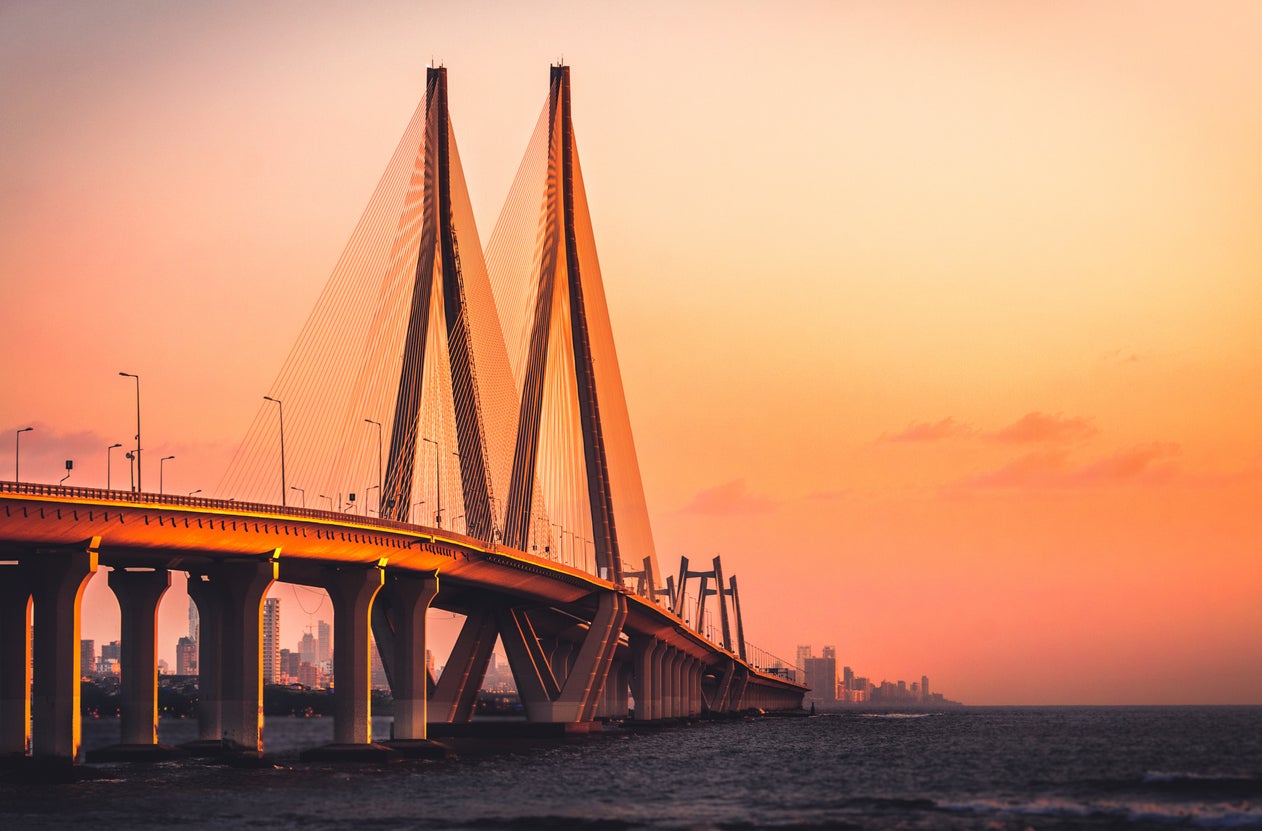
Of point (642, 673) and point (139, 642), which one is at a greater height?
point (139, 642)

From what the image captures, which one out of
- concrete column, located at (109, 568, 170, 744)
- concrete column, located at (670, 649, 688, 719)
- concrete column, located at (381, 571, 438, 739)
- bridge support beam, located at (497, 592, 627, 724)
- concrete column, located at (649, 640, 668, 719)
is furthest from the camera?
concrete column, located at (670, 649, 688, 719)

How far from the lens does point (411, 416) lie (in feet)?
244

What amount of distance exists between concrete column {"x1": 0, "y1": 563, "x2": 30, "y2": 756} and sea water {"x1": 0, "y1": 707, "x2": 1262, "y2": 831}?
11.6 ft

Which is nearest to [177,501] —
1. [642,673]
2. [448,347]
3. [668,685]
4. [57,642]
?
[57,642]

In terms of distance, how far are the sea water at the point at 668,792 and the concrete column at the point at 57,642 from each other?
215cm

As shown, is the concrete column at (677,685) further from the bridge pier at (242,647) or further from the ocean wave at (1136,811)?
the ocean wave at (1136,811)

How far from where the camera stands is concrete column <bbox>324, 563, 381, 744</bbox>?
75.7 metres

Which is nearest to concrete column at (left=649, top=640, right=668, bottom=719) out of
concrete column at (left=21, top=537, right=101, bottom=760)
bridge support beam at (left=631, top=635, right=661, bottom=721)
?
bridge support beam at (left=631, top=635, right=661, bottom=721)

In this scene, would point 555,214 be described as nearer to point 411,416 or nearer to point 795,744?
point 411,416

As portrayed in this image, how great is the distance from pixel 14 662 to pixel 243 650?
1015 cm

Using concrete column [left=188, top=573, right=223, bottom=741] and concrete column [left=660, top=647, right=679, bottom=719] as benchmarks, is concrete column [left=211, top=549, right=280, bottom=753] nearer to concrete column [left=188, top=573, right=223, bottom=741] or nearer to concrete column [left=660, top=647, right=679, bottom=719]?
concrete column [left=188, top=573, right=223, bottom=741]

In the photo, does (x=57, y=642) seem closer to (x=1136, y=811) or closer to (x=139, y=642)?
(x=139, y=642)

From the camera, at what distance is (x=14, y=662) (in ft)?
208

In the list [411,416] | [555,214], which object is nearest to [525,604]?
[555,214]
